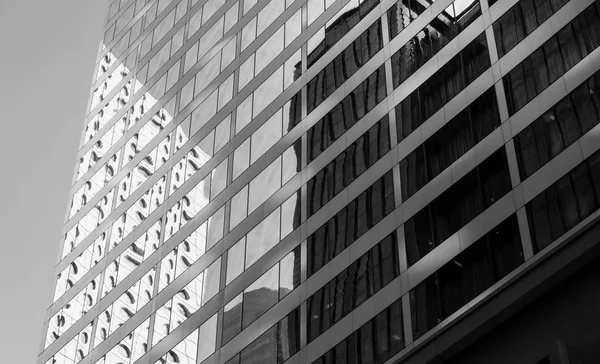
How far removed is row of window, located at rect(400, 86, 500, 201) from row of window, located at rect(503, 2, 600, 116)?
1.01 metres

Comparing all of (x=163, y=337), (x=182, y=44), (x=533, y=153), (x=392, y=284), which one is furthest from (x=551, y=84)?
(x=182, y=44)

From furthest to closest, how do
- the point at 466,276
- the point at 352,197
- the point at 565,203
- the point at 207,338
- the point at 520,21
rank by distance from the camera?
the point at 207,338 < the point at 352,197 < the point at 520,21 < the point at 466,276 < the point at 565,203

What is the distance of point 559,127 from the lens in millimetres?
36531

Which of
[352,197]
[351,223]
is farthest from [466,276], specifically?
[352,197]

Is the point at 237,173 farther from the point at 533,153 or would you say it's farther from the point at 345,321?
the point at 533,153

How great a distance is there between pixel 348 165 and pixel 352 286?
6.23 meters

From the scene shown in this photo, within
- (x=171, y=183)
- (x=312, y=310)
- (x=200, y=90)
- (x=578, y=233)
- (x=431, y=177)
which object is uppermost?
(x=200, y=90)

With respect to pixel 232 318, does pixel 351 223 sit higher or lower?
higher

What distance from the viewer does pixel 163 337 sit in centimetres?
5169

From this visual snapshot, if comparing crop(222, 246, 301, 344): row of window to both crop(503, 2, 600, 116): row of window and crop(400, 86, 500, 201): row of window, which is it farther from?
crop(503, 2, 600, 116): row of window

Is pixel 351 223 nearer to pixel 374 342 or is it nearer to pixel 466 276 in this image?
pixel 374 342

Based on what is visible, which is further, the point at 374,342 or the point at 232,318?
the point at 232,318

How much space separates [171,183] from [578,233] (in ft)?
100

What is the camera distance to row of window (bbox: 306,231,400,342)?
39.9 m
